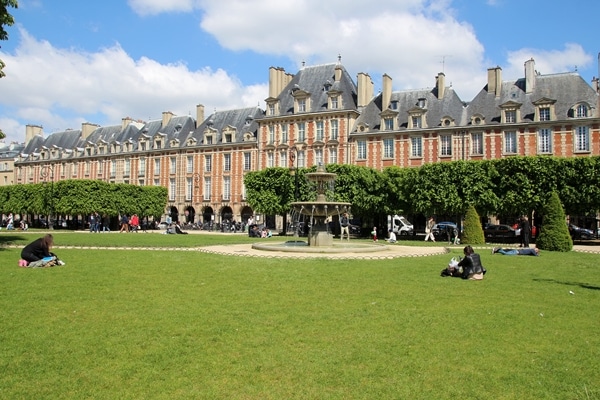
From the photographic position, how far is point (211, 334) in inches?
247

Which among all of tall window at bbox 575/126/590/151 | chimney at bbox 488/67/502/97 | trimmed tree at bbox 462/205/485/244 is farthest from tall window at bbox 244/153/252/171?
trimmed tree at bbox 462/205/485/244

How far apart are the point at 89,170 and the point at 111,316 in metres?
63.7

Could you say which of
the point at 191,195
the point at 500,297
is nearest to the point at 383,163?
the point at 191,195

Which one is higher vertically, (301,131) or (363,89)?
(363,89)

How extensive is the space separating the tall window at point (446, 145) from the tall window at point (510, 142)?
14.0 feet

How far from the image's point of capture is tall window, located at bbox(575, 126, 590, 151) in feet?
127

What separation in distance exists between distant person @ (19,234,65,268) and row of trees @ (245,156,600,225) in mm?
22300

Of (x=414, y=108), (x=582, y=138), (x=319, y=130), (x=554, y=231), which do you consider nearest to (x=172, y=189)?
(x=319, y=130)

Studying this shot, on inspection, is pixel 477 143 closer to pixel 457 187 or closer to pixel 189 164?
pixel 457 187

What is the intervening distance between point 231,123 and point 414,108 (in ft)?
71.1

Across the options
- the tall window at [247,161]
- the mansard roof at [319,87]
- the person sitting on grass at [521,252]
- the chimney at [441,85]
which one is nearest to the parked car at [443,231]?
the chimney at [441,85]

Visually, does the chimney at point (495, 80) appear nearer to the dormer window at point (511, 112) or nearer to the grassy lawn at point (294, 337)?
the dormer window at point (511, 112)

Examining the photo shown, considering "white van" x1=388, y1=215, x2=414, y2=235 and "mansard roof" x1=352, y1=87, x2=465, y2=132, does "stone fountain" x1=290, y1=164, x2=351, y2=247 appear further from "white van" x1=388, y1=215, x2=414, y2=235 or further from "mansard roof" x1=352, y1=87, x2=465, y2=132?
"mansard roof" x1=352, y1=87, x2=465, y2=132

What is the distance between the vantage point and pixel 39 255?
1278 centimetres
